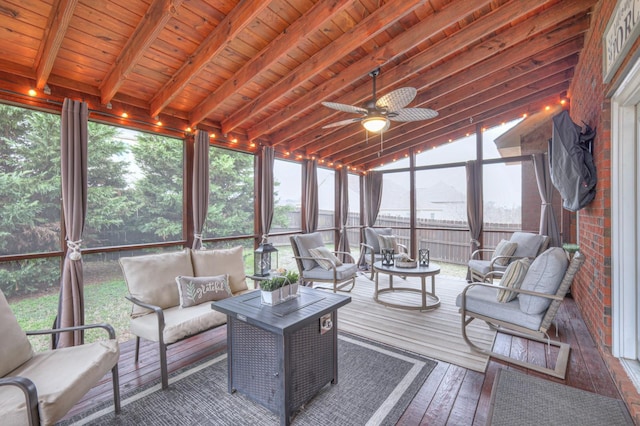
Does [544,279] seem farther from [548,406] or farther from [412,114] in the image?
[412,114]

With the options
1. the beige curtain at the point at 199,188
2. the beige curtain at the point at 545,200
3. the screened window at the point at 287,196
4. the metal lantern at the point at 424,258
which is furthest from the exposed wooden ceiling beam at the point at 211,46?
the beige curtain at the point at 545,200

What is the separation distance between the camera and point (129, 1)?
2.15 m

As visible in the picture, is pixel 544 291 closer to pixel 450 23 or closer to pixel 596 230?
pixel 596 230

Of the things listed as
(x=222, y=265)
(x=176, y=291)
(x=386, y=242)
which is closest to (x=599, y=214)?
(x=386, y=242)

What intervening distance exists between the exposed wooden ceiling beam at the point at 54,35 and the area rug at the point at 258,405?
277cm

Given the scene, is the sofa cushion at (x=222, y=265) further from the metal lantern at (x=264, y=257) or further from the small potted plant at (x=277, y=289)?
the small potted plant at (x=277, y=289)

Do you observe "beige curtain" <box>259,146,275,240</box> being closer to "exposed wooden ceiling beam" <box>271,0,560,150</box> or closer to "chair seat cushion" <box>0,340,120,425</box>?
"exposed wooden ceiling beam" <box>271,0,560,150</box>

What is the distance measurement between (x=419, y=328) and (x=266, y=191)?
3.10m

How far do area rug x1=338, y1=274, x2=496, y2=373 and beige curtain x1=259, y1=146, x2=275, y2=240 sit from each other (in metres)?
1.89

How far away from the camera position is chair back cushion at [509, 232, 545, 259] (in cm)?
450

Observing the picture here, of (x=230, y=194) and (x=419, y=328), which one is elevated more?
(x=230, y=194)

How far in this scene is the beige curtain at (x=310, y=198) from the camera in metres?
5.69

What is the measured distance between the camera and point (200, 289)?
111 inches

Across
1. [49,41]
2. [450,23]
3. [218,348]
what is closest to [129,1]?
[49,41]
